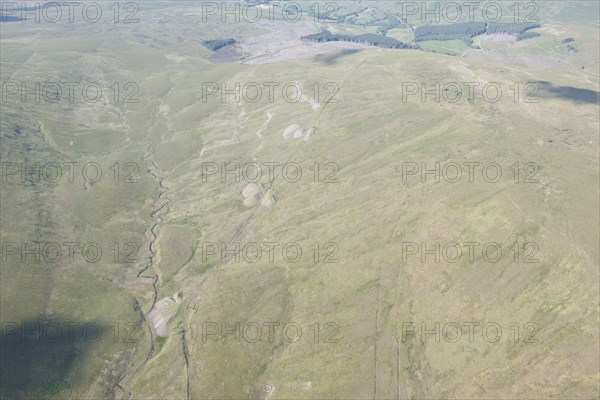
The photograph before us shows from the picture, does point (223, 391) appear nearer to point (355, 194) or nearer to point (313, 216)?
point (313, 216)

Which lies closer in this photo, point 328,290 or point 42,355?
point 42,355

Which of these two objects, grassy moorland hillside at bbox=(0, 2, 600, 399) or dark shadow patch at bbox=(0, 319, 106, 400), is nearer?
dark shadow patch at bbox=(0, 319, 106, 400)

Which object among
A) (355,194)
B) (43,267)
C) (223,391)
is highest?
(355,194)

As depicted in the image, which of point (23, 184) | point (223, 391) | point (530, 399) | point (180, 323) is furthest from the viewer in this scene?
point (23, 184)

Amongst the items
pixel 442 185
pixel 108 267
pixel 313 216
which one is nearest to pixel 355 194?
pixel 313 216

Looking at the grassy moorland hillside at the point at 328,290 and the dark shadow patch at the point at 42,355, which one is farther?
the grassy moorland hillside at the point at 328,290

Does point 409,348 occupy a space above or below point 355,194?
below

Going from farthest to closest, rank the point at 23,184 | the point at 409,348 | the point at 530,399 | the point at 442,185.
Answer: the point at 23,184
the point at 442,185
the point at 409,348
the point at 530,399

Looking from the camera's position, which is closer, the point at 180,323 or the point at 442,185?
the point at 180,323

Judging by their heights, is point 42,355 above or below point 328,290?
below

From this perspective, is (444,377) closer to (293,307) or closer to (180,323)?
(293,307)
